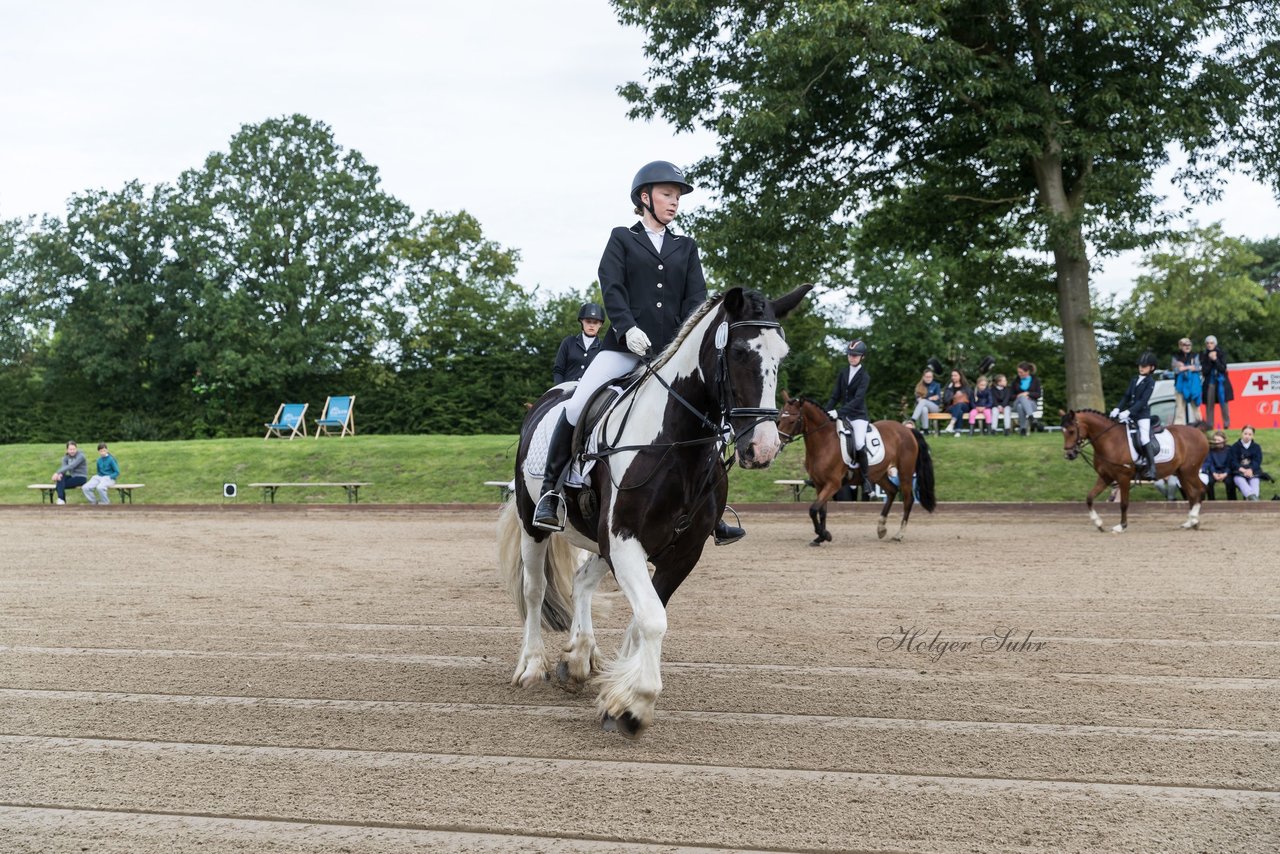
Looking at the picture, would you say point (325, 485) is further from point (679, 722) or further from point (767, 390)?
point (767, 390)

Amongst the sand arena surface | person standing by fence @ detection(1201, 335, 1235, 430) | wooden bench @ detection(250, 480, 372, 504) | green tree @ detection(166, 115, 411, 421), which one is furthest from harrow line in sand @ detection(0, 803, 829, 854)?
green tree @ detection(166, 115, 411, 421)

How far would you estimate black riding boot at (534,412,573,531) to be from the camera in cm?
601

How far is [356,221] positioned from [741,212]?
30613 mm

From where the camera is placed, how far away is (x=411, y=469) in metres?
27.8

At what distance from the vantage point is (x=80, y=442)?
4181 centimetres

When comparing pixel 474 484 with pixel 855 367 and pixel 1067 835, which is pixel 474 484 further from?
pixel 1067 835

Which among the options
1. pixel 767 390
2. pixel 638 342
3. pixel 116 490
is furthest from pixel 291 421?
pixel 767 390

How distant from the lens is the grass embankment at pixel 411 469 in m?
22.6

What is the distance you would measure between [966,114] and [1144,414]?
30.9 ft

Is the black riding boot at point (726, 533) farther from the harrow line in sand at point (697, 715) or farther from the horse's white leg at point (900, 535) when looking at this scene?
the horse's white leg at point (900, 535)

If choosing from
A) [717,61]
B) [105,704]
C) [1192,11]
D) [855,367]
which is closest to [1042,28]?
[1192,11]

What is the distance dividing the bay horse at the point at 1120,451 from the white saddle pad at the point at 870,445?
3.54 meters

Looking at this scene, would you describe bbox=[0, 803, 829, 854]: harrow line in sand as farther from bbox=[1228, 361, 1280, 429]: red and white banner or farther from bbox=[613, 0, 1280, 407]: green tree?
bbox=[1228, 361, 1280, 429]: red and white banner

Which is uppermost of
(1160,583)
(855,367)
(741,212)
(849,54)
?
(849,54)
